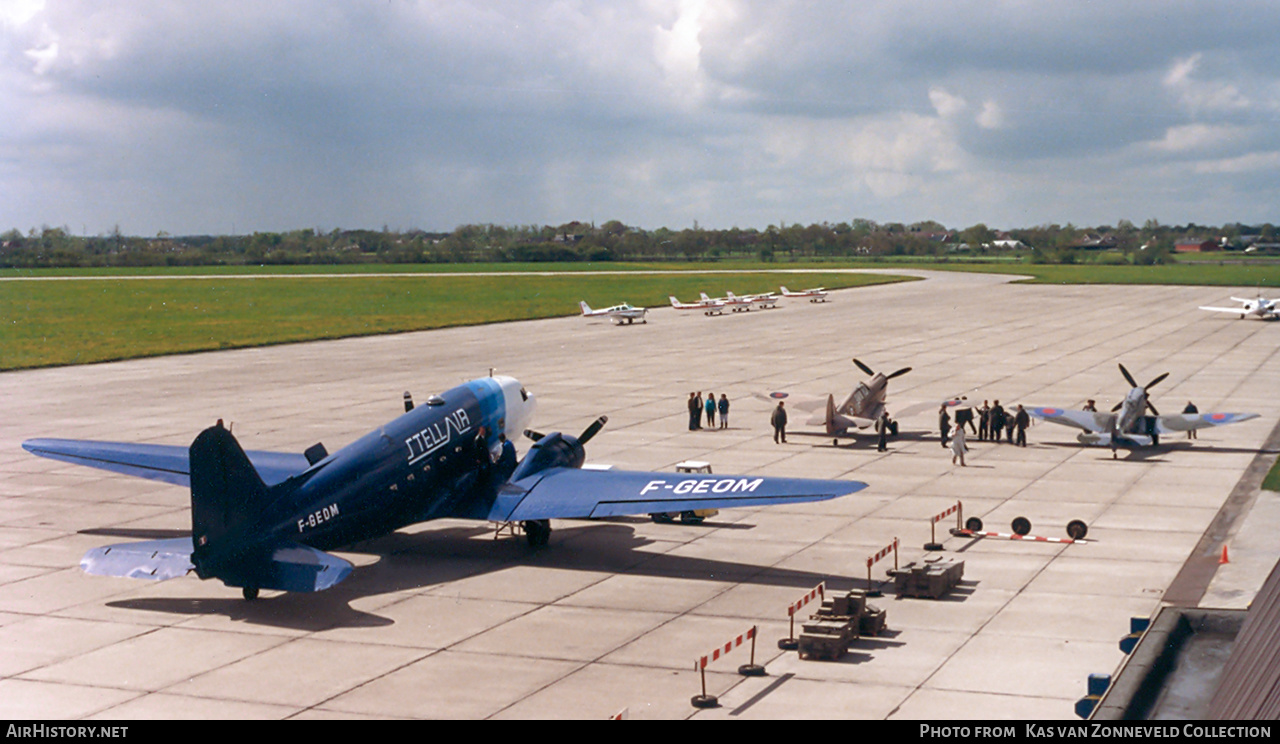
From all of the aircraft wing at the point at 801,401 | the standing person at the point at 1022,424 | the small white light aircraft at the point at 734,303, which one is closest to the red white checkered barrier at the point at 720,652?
the aircraft wing at the point at 801,401

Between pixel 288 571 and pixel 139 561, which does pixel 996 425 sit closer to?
pixel 288 571

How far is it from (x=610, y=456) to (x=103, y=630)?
19155 millimetres

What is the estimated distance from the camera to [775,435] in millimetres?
40938

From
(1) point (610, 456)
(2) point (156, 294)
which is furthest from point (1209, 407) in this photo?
(2) point (156, 294)

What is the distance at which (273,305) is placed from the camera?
122 m

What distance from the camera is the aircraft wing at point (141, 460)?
90.2 feet

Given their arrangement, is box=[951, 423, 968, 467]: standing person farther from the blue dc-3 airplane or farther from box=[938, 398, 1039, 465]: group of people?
the blue dc-3 airplane

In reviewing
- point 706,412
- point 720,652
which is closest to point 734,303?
point 706,412

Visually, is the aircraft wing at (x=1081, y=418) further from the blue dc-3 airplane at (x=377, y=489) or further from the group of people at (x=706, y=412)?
the blue dc-3 airplane at (x=377, y=489)

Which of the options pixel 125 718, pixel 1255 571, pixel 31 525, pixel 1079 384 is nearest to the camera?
pixel 125 718

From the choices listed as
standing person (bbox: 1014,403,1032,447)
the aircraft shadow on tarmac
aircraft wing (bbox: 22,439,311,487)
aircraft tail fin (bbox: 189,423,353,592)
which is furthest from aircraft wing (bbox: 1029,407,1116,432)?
aircraft tail fin (bbox: 189,423,353,592)

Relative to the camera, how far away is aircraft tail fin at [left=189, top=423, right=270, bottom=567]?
2055 cm

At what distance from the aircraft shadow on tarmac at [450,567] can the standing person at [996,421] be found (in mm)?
15391

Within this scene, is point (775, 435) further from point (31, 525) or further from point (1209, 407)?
point (31, 525)
